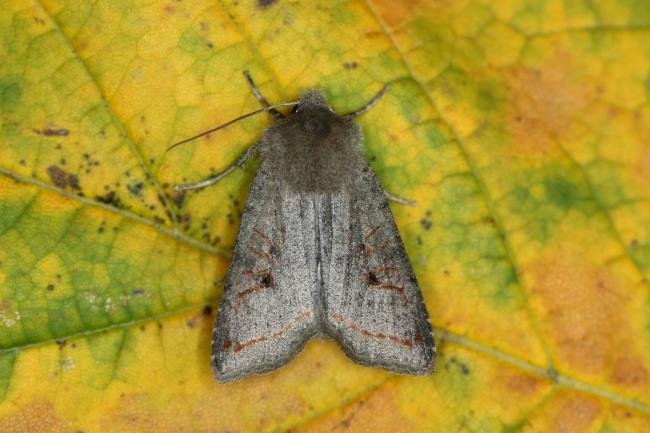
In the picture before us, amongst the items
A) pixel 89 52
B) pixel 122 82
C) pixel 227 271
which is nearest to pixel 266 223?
pixel 227 271

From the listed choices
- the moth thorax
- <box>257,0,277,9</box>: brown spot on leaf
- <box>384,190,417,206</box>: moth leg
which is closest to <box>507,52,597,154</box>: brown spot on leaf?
<box>384,190,417,206</box>: moth leg

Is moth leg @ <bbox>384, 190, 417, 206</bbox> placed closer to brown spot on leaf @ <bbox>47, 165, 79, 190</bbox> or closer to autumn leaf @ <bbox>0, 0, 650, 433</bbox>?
autumn leaf @ <bbox>0, 0, 650, 433</bbox>

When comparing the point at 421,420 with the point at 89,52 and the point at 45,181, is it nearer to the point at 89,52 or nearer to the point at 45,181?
the point at 45,181

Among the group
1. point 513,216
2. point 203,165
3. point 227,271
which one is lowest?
point 513,216

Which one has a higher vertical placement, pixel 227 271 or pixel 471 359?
pixel 227 271

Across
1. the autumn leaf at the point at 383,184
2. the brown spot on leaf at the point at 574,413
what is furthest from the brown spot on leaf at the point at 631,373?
the brown spot on leaf at the point at 574,413

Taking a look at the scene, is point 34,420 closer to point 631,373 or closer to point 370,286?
point 370,286
